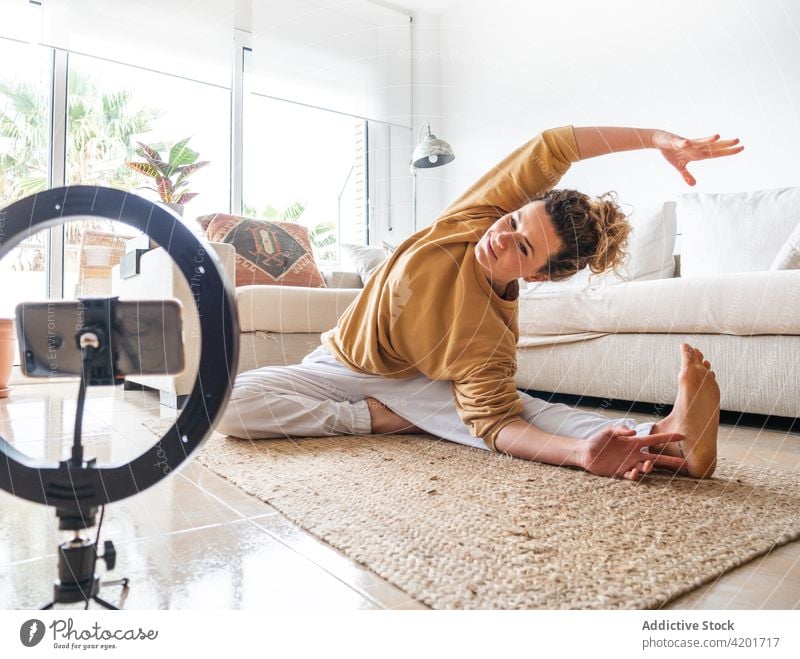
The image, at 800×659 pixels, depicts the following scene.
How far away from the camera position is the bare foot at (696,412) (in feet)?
2.39

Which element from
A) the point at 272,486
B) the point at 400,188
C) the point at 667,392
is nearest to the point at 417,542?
the point at 272,486

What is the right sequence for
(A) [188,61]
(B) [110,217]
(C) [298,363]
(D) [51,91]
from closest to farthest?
1. (B) [110,217]
2. (D) [51,91]
3. (A) [188,61]
4. (C) [298,363]

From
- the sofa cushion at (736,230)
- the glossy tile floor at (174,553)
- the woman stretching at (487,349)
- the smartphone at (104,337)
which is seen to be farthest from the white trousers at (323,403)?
the smartphone at (104,337)

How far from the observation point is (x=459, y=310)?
0.68 metres

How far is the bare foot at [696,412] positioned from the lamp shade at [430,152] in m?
0.38

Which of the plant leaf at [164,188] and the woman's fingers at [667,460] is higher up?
the plant leaf at [164,188]

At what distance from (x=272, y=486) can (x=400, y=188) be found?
370mm

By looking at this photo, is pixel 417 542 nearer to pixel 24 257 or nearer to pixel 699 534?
pixel 699 534

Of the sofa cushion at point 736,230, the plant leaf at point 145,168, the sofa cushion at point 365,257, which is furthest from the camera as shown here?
the sofa cushion at point 736,230

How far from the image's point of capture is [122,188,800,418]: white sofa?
89 centimetres

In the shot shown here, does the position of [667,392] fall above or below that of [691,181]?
below

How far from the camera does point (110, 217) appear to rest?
0.30 meters

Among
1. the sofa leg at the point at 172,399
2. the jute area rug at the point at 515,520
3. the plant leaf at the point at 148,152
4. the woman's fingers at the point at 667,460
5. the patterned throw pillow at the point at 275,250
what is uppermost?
the plant leaf at the point at 148,152

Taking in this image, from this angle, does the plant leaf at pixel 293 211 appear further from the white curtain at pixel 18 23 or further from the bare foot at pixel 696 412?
the bare foot at pixel 696 412
